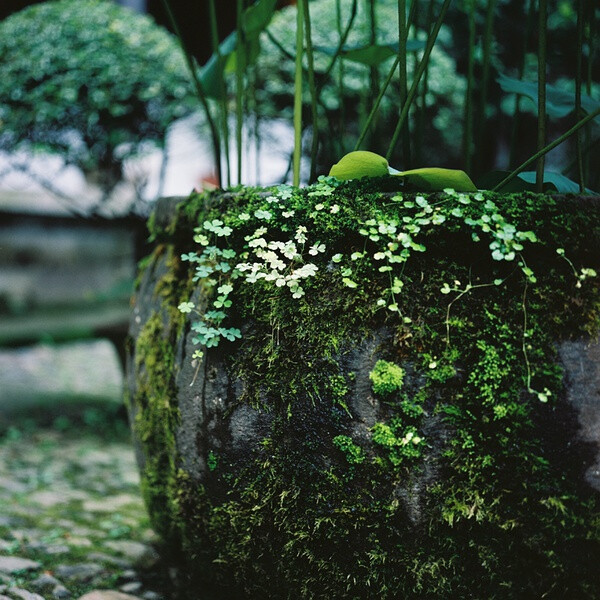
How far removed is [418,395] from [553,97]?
1150 mm

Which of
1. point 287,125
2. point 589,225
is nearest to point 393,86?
point 287,125

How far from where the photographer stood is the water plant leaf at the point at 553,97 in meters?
1.43

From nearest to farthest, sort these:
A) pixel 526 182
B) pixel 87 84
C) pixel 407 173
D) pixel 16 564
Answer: pixel 407 173
pixel 526 182
pixel 16 564
pixel 87 84

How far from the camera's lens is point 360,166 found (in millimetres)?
1178

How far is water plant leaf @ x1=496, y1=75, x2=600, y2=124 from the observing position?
4.71ft

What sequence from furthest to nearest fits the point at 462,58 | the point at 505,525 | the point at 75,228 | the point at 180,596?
the point at 75,228
the point at 462,58
the point at 180,596
the point at 505,525

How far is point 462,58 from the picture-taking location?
4398 millimetres

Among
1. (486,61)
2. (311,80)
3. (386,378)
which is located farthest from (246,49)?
(386,378)

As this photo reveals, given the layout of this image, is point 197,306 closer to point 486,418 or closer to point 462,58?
point 486,418

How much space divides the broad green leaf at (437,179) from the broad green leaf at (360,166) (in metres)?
0.05

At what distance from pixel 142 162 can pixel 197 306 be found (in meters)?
2.35

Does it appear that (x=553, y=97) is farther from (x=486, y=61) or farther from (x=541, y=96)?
(x=541, y=96)

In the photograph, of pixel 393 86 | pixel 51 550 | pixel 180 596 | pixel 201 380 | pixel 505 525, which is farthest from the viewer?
pixel 393 86

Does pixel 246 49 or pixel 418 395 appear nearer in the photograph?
pixel 418 395
